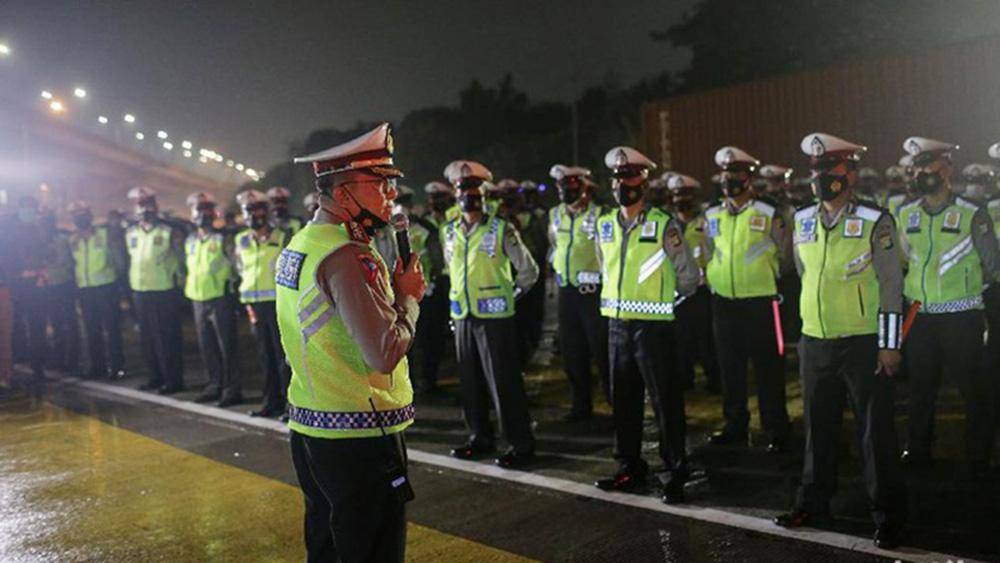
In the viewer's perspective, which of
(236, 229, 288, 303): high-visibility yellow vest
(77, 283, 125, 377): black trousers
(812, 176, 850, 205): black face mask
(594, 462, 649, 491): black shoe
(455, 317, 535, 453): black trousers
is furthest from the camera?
(77, 283, 125, 377): black trousers

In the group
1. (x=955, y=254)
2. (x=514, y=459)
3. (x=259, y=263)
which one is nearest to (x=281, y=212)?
(x=259, y=263)

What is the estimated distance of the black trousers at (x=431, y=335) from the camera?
976 cm

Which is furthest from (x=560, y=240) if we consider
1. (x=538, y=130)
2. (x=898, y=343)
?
(x=538, y=130)

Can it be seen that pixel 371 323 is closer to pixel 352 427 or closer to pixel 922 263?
pixel 352 427

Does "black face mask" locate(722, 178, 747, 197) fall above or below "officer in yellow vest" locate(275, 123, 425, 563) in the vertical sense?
above

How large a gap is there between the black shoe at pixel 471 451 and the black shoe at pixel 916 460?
3108 millimetres

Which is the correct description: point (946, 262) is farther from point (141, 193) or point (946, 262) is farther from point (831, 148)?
point (141, 193)

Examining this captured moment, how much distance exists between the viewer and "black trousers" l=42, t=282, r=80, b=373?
12.1 metres

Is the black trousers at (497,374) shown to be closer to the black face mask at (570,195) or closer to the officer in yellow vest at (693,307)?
the officer in yellow vest at (693,307)

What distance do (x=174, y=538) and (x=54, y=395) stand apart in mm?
6336

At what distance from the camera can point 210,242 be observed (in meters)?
9.23

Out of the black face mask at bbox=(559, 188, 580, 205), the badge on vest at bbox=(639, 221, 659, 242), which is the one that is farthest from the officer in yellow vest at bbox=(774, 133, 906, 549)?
the black face mask at bbox=(559, 188, 580, 205)

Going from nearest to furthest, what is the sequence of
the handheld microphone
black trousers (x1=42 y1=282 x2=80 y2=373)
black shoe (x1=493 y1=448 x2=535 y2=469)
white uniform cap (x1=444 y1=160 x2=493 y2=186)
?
1. the handheld microphone
2. black shoe (x1=493 y1=448 x2=535 y2=469)
3. white uniform cap (x1=444 y1=160 x2=493 y2=186)
4. black trousers (x1=42 y1=282 x2=80 y2=373)

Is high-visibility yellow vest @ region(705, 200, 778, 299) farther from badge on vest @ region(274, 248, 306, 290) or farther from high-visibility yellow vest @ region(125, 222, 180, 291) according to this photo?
high-visibility yellow vest @ region(125, 222, 180, 291)
